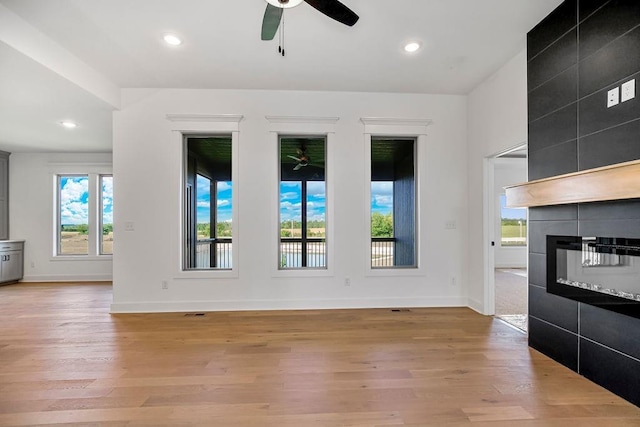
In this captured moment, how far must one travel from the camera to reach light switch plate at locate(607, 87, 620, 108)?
7.29 ft

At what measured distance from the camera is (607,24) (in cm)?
229

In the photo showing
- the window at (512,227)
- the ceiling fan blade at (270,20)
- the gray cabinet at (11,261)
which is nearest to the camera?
the ceiling fan blade at (270,20)

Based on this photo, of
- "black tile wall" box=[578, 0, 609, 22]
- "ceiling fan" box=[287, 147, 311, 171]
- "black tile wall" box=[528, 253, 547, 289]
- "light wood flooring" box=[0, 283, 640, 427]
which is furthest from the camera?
"ceiling fan" box=[287, 147, 311, 171]

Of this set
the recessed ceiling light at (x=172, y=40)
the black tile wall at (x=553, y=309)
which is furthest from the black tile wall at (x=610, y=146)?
the recessed ceiling light at (x=172, y=40)

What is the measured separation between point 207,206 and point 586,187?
423 centimetres

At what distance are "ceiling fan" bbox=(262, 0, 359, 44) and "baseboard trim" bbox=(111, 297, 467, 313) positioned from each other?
3.27 m

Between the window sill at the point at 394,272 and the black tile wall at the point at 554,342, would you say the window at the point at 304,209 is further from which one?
the black tile wall at the point at 554,342

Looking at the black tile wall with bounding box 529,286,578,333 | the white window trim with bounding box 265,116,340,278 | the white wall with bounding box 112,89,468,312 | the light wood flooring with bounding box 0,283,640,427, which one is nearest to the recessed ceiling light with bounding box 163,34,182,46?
the white wall with bounding box 112,89,468,312

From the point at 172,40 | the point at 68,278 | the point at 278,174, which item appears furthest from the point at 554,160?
the point at 68,278

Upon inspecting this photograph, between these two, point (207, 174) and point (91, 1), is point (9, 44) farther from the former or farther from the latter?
point (207, 174)

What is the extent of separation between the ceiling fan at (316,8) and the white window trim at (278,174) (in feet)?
6.57

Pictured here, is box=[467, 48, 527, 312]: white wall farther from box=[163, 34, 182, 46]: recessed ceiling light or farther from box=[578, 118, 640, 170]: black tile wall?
box=[163, 34, 182, 46]: recessed ceiling light

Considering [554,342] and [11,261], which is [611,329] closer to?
[554,342]

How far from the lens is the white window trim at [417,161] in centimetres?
444
